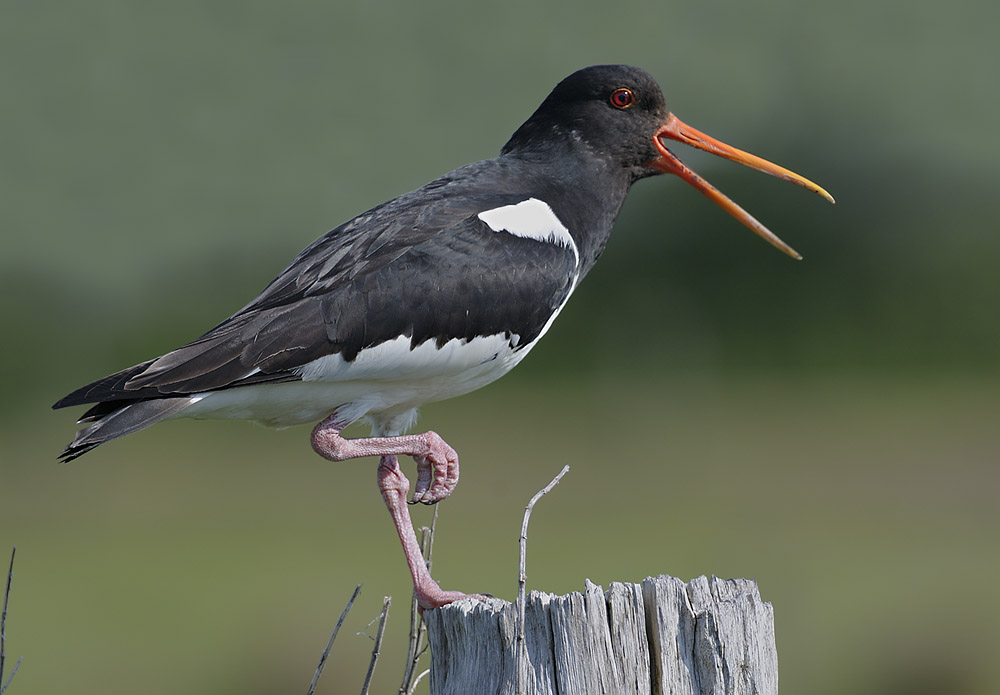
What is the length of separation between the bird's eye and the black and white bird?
0.57 meters

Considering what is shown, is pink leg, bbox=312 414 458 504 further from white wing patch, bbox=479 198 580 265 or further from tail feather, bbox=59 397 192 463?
white wing patch, bbox=479 198 580 265

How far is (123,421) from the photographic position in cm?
489

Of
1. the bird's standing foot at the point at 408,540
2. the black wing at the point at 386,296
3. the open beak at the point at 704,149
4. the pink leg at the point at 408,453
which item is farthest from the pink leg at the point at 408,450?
the open beak at the point at 704,149

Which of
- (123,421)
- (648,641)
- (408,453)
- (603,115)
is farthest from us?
(603,115)

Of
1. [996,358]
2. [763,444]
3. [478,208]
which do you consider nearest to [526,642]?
[478,208]

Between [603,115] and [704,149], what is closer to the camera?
[603,115]

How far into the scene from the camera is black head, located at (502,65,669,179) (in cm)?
616

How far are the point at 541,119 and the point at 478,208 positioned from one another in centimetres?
85

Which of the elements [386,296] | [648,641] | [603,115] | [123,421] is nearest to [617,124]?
[603,115]

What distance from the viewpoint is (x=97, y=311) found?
26.2m

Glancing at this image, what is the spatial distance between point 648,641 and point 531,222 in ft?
7.13

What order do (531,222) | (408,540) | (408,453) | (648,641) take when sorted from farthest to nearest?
(531,222), (408,453), (408,540), (648,641)

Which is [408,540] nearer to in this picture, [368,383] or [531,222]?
[368,383]

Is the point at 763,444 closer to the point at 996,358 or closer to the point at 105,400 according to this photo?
the point at 996,358
